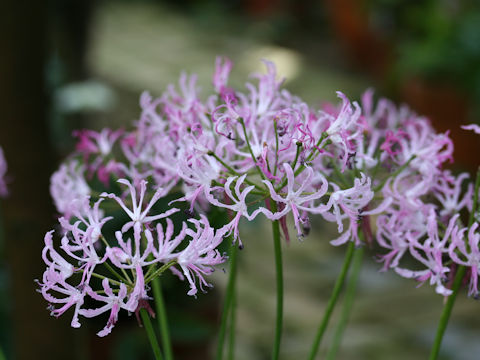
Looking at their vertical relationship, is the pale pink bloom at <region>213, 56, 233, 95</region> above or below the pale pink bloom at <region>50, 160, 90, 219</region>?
above

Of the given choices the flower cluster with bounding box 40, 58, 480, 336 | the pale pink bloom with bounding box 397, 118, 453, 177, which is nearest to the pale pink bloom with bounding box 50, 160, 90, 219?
the flower cluster with bounding box 40, 58, 480, 336

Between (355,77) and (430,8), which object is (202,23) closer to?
(355,77)

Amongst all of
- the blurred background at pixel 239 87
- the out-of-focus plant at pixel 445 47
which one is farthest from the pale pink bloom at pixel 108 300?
the out-of-focus plant at pixel 445 47

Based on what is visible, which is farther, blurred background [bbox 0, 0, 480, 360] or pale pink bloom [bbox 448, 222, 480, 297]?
blurred background [bbox 0, 0, 480, 360]

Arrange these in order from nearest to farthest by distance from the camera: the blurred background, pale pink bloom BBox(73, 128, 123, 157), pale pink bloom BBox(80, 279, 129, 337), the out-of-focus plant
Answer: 1. pale pink bloom BBox(80, 279, 129, 337)
2. pale pink bloom BBox(73, 128, 123, 157)
3. the blurred background
4. the out-of-focus plant

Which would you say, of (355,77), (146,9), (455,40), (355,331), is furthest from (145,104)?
(146,9)

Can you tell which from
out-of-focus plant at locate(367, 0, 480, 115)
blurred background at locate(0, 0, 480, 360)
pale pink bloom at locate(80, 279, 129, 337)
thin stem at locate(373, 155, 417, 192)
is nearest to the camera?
pale pink bloom at locate(80, 279, 129, 337)

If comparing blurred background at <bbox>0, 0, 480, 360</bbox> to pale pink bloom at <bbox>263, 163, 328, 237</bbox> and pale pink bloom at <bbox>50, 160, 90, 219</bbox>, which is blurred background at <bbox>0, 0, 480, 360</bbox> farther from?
pale pink bloom at <bbox>263, 163, 328, 237</bbox>
